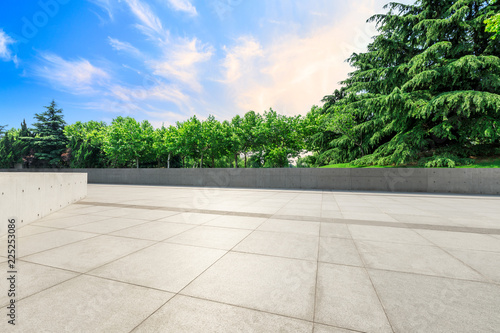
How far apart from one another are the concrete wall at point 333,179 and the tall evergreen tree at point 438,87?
1370 mm

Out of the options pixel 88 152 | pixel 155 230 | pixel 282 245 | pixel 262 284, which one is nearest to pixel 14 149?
pixel 88 152

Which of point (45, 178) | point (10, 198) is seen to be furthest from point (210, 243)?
point (45, 178)

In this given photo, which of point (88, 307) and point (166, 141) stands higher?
point (166, 141)

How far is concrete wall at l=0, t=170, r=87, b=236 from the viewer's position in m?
5.16

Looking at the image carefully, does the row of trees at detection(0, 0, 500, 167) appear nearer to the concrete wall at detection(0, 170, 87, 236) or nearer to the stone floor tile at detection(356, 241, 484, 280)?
the stone floor tile at detection(356, 241, 484, 280)

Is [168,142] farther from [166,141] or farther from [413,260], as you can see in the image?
[413,260]

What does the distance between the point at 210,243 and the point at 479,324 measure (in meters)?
3.87

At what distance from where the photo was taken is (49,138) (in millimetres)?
39281

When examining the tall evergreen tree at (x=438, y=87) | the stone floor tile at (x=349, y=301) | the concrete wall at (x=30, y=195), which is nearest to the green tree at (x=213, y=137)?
the tall evergreen tree at (x=438, y=87)

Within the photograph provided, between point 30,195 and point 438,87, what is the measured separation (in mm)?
27102

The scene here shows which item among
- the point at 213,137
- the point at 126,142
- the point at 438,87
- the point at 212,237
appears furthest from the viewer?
the point at 213,137

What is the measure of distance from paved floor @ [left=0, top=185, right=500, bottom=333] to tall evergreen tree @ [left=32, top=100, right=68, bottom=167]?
4602 centimetres

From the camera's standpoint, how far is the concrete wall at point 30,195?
203 inches
